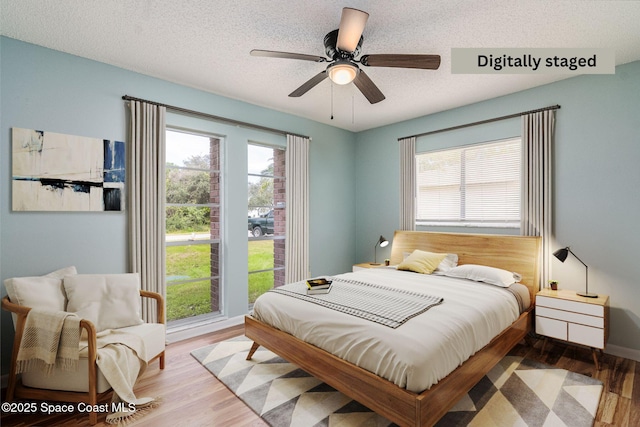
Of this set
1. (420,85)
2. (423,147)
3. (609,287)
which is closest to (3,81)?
(420,85)

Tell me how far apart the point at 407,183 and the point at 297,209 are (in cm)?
172

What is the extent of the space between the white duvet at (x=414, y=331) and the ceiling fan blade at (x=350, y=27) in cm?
189

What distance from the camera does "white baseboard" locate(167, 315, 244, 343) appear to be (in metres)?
3.42

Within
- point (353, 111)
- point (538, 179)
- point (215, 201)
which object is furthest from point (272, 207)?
point (538, 179)

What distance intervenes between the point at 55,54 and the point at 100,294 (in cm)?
217

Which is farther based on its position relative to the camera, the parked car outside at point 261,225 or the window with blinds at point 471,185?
the parked car outside at point 261,225

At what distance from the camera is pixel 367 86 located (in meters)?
2.58

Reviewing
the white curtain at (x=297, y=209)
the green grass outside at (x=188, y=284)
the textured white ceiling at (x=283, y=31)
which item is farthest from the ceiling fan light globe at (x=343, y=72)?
the green grass outside at (x=188, y=284)

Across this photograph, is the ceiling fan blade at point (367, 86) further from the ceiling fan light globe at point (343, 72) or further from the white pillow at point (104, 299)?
the white pillow at point (104, 299)

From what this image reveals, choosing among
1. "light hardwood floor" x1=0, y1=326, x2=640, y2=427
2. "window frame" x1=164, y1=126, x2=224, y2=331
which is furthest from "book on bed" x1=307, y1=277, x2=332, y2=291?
"window frame" x1=164, y1=126, x2=224, y2=331

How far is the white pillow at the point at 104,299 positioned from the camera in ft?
8.04

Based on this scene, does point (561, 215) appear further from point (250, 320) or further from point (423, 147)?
point (250, 320)

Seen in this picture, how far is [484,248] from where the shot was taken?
3.73m

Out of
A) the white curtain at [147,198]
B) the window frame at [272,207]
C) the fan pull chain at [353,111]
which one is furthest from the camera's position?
the window frame at [272,207]
